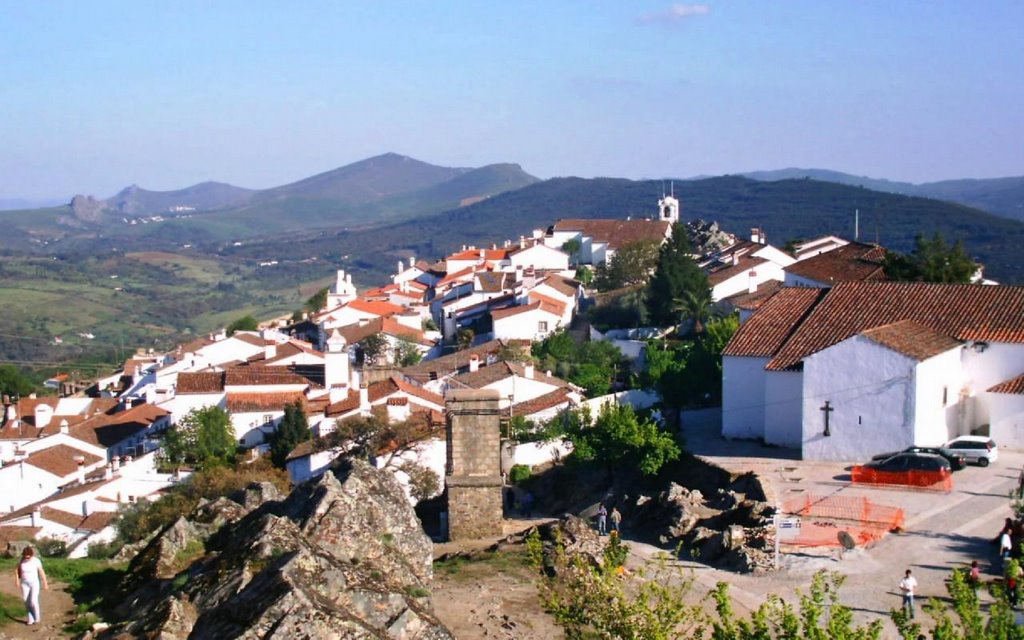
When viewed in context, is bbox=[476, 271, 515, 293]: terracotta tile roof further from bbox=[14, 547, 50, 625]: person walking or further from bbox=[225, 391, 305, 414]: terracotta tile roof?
bbox=[14, 547, 50, 625]: person walking

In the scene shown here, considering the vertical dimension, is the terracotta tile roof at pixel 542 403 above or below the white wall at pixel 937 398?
below

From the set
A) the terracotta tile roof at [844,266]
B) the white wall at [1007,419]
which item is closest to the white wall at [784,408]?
the white wall at [1007,419]

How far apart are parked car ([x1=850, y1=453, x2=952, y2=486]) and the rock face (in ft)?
39.6

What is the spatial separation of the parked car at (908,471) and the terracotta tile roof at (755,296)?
53.2 ft

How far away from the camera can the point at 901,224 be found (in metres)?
170

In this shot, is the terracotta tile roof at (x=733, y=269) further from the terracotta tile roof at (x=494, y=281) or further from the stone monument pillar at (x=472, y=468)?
the stone monument pillar at (x=472, y=468)

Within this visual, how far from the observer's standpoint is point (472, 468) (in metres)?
20.9

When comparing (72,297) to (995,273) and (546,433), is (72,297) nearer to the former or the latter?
(995,273)

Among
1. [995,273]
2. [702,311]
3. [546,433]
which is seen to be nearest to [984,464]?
[546,433]

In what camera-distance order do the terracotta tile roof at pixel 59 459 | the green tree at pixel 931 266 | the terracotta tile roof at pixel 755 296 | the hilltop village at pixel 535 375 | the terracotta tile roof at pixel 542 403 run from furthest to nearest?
1. the terracotta tile roof at pixel 755 296
2. the terracotta tile roof at pixel 59 459
3. the green tree at pixel 931 266
4. the terracotta tile roof at pixel 542 403
5. the hilltop village at pixel 535 375

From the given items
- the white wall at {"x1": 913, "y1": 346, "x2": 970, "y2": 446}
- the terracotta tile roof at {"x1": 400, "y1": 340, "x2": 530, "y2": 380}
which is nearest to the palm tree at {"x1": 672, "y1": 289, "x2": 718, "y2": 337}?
the terracotta tile roof at {"x1": 400, "y1": 340, "x2": 530, "y2": 380}

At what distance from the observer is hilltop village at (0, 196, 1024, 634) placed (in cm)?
2708

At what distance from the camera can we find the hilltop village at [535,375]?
2708cm

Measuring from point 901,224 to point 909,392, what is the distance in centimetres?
15092
